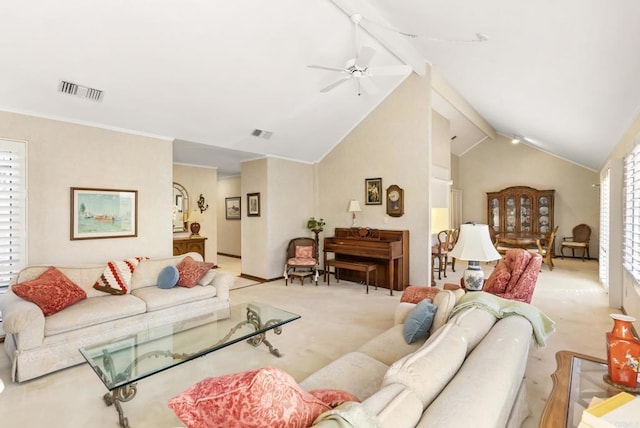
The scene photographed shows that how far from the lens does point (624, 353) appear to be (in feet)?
4.80

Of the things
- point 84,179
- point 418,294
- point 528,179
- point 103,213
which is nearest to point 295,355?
point 418,294

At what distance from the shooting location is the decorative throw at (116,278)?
3.59 meters

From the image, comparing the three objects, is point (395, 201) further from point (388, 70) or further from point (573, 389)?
point (573, 389)

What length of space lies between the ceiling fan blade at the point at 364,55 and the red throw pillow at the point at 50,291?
4075 millimetres

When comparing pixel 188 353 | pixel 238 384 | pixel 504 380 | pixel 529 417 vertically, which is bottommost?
pixel 529 417

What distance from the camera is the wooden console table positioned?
6.72 metres

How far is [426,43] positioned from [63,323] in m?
5.21

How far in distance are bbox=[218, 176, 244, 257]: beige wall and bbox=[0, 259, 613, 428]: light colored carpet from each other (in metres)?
4.26

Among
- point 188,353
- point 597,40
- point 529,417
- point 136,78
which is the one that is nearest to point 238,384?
point 188,353

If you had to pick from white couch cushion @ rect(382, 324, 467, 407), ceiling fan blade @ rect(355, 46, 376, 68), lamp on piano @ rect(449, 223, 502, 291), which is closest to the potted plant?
ceiling fan blade @ rect(355, 46, 376, 68)

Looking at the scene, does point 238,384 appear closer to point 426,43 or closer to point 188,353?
point 188,353

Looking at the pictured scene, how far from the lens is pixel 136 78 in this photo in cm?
362

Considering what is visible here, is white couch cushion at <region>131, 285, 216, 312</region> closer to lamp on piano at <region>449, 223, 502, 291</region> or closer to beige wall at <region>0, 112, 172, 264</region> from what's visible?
beige wall at <region>0, 112, 172, 264</region>

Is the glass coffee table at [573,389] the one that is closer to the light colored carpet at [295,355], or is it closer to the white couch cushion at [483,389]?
the white couch cushion at [483,389]
